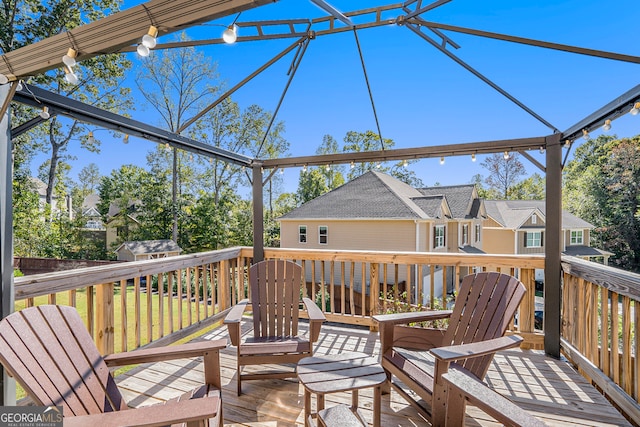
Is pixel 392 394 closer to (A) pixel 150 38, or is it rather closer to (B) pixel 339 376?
(B) pixel 339 376

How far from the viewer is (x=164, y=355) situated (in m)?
1.71

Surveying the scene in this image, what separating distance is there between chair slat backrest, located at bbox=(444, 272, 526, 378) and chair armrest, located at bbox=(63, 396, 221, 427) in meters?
1.67

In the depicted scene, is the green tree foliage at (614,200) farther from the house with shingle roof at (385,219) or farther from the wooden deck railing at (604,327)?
the wooden deck railing at (604,327)

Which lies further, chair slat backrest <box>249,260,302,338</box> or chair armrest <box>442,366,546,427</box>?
chair slat backrest <box>249,260,302,338</box>

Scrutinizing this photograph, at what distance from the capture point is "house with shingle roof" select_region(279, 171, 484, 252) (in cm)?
1099

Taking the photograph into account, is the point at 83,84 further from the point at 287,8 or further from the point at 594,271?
the point at 594,271

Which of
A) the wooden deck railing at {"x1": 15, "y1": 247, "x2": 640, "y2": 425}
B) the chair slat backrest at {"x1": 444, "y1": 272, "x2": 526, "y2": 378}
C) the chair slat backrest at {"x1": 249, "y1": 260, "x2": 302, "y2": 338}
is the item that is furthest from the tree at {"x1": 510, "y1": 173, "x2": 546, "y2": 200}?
the chair slat backrest at {"x1": 249, "y1": 260, "x2": 302, "y2": 338}

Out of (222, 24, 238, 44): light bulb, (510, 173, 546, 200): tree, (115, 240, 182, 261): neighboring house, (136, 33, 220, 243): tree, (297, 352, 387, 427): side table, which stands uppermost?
(136, 33, 220, 243): tree

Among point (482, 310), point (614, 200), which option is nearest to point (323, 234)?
point (482, 310)

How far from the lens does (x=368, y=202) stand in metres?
12.0

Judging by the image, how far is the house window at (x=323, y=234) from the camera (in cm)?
1245

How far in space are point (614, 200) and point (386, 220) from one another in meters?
9.36

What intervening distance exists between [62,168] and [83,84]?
401cm
